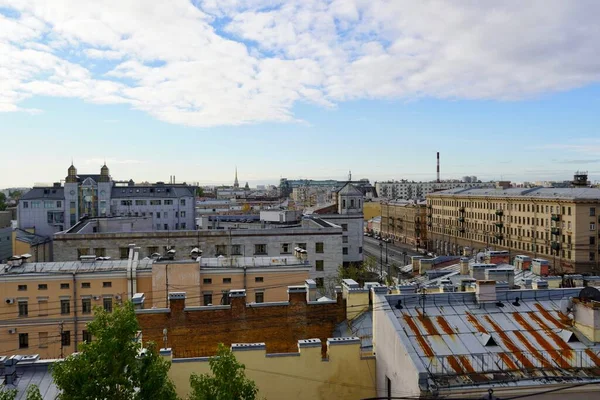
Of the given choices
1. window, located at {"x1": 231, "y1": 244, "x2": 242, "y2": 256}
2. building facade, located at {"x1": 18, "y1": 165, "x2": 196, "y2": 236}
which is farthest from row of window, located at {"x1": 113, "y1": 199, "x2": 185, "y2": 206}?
window, located at {"x1": 231, "y1": 244, "x2": 242, "y2": 256}

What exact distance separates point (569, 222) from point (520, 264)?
45.7m

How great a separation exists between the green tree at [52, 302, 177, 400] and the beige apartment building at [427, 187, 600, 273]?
208ft

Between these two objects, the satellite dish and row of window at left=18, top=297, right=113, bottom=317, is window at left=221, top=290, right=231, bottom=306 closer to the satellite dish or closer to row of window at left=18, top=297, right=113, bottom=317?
row of window at left=18, top=297, right=113, bottom=317

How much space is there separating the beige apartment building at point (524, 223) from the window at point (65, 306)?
183 feet

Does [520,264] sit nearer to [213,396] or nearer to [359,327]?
[359,327]

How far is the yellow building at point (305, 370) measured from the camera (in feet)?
50.4

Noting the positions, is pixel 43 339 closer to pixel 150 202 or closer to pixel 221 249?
pixel 221 249

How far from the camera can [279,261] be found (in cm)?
3412

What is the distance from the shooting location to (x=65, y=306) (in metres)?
30.5

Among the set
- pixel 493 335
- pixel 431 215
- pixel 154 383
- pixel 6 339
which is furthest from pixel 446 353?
pixel 431 215

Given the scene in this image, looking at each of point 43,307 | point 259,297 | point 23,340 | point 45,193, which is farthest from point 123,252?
point 45,193

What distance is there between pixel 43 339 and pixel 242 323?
15.5m

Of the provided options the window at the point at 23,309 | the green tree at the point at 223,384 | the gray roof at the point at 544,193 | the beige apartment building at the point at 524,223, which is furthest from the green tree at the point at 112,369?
the gray roof at the point at 544,193

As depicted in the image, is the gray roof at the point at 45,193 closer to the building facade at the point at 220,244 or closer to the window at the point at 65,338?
the building facade at the point at 220,244
